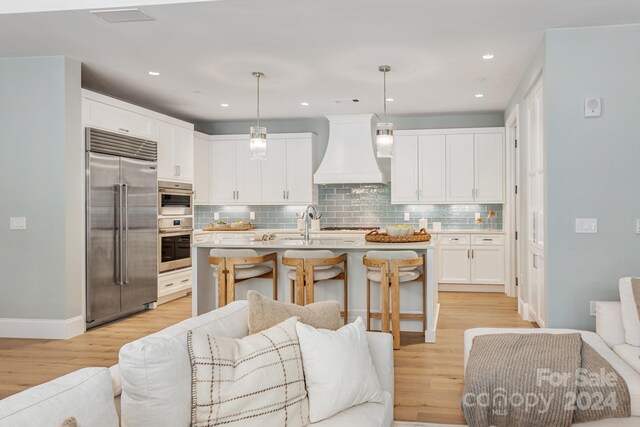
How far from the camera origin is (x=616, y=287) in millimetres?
4195

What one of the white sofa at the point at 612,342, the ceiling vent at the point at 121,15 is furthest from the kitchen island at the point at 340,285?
the ceiling vent at the point at 121,15

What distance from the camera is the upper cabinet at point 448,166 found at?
306 inches

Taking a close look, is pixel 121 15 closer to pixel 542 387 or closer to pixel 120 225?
pixel 120 225

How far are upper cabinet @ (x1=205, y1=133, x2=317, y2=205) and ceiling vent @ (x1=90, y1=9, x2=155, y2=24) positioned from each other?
14.0ft

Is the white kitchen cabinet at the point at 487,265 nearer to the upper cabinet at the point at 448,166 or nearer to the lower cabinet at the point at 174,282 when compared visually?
the upper cabinet at the point at 448,166

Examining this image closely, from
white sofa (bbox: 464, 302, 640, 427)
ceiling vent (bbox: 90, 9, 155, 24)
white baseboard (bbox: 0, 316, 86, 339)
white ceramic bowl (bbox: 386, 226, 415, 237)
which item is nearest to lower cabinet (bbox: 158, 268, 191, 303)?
white baseboard (bbox: 0, 316, 86, 339)

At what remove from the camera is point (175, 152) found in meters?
7.07

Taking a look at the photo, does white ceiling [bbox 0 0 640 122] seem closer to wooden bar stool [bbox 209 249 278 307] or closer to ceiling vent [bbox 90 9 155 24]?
ceiling vent [bbox 90 9 155 24]

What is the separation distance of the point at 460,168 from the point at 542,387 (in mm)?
5631

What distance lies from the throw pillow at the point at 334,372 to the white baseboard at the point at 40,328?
3773 millimetres

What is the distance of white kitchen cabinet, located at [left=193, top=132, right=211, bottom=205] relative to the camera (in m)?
8.09

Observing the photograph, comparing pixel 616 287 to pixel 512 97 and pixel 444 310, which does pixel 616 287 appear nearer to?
pixel 444 310

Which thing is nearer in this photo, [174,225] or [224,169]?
[174,225]

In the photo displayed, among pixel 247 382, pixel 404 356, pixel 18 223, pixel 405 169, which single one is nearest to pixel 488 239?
pixel 405 169
